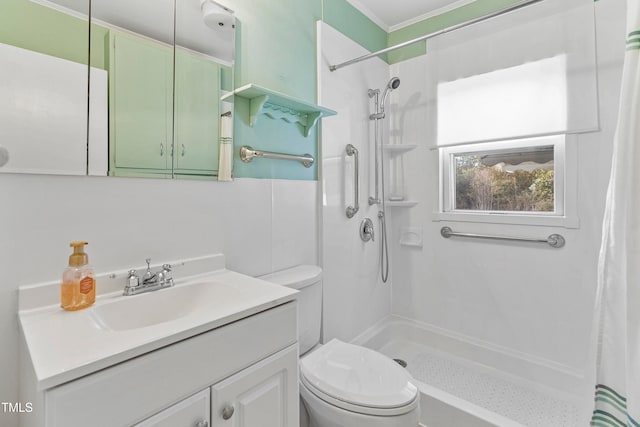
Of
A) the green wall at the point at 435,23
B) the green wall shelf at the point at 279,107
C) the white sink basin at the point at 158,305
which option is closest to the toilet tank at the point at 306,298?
the white sink basin at the point at 158,305

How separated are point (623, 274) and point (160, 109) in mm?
1418

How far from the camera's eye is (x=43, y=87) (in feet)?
2.93

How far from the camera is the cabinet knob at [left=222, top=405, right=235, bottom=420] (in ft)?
2.64

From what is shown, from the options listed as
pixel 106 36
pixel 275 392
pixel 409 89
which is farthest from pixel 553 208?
pixel 106 36

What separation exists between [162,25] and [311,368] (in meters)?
1.47

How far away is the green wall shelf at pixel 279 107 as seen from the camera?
135 centimetres

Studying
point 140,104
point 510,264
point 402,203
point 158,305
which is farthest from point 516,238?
point 140,104

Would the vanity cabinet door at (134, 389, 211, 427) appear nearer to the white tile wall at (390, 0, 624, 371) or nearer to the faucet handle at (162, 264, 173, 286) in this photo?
the faucet handle at (162, 264, 173, 286)

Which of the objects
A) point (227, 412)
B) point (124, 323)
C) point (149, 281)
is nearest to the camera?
point (227, 412)

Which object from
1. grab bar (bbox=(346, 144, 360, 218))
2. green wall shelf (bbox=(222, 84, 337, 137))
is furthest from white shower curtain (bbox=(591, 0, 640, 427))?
grab bar (bbox=(346, 144, 360, 218))

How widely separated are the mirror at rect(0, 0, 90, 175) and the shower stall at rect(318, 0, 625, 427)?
3.69ft

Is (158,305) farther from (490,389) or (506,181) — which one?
(506,181)

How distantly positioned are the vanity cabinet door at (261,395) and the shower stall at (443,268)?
802mm

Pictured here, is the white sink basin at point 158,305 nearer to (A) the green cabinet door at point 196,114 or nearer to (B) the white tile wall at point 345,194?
(A) the green cabinet door at point 196,114
